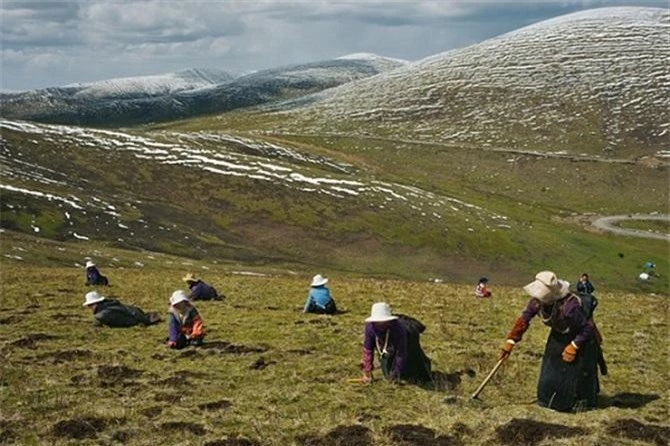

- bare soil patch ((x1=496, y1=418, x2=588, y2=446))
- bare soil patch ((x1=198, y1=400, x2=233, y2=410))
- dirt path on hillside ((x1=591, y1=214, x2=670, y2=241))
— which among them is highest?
bare soil patch ((x1=496, y1=418, x2=588, y2=446))

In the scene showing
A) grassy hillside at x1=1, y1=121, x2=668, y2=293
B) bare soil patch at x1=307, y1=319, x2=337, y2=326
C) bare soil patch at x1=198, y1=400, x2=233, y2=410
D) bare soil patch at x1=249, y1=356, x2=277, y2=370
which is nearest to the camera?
bare soil patch at x1=198, y1=400, x2=233, y2=410

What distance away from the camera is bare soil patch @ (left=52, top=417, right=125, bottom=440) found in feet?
48.8

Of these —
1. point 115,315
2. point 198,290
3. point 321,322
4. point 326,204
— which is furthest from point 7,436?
point 326,204

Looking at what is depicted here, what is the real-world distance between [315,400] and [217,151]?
153m

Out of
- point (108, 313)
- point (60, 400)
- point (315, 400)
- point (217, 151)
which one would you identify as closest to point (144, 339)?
point (108, 313)

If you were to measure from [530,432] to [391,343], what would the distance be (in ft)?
15.7

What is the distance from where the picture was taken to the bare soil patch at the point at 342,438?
Result: 14.3 m

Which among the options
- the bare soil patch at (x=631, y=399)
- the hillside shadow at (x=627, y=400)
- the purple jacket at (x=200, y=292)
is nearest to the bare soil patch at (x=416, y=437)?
the hillside shadow at (x=627, y=400)

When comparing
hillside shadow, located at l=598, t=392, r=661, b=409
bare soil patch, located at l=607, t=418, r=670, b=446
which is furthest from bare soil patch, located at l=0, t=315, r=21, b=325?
bare soil patch, located at l=607, t=418, r=670, b=446

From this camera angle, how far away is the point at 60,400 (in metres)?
17.4

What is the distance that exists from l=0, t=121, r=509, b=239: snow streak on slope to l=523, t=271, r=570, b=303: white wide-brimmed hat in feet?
322

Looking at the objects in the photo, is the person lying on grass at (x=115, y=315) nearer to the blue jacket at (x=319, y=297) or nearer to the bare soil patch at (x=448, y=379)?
the blue jacket at (x=319, y=297)

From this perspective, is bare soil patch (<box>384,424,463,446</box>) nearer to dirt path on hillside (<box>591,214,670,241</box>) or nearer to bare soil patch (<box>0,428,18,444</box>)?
bare soil patch (<box>0,428,18,444</box>)

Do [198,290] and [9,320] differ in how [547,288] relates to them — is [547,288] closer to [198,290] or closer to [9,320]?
[198,290]
